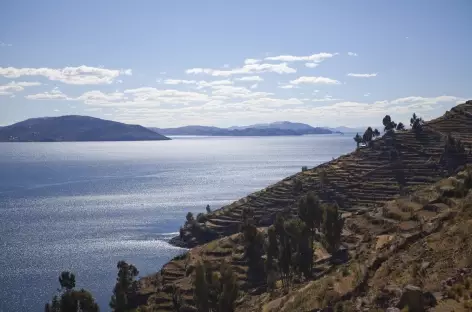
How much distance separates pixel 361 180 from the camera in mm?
145750

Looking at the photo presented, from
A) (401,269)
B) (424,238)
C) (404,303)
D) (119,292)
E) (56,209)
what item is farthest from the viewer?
(56,209)

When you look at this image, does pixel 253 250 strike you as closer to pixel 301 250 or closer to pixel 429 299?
pixel 301 250

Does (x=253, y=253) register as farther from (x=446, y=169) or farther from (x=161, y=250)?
(x=446, y=169)

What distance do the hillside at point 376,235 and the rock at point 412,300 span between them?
7 centimetres

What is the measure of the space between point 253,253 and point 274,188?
229 ft

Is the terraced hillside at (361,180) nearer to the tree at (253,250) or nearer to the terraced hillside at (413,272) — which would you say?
the tree at (253,250)

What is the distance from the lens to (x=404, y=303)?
2302 centimetres

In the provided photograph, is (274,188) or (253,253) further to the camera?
(274,188)

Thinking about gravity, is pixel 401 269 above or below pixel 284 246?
above

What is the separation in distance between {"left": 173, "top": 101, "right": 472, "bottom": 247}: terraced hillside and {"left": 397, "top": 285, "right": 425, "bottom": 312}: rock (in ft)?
324

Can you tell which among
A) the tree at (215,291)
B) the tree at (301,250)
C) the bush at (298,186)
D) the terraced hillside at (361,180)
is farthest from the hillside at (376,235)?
the tree at (215,291)

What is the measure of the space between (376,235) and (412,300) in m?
37.7

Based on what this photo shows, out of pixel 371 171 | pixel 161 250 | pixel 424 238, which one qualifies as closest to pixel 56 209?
pixel 161 250

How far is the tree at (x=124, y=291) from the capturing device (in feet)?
264
